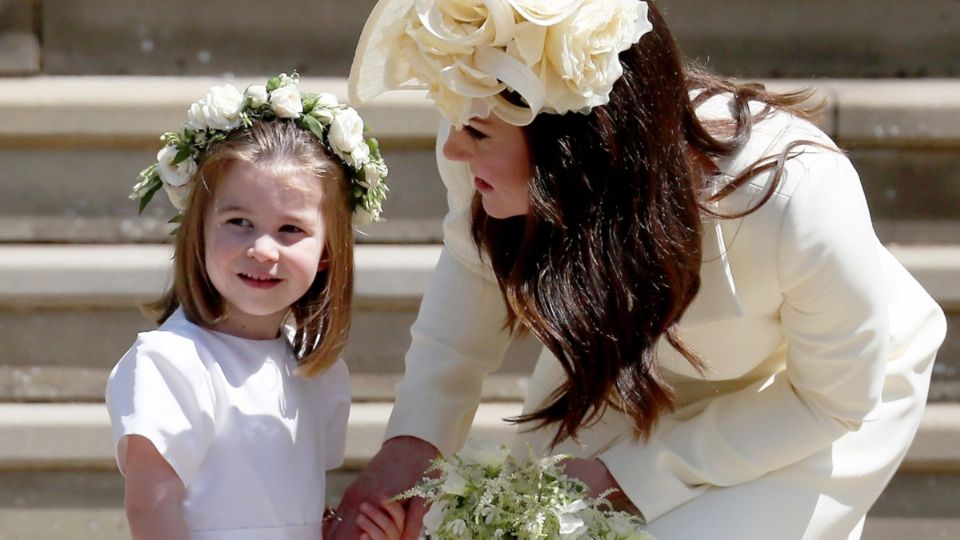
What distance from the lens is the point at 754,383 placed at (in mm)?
2693

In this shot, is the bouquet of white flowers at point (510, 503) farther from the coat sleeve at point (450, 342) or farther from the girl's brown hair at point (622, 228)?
the coat sleeve at point (450, 342)

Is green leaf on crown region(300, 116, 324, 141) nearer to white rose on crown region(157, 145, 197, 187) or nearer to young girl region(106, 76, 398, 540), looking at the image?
young girl region(106, 76, 398, 540)

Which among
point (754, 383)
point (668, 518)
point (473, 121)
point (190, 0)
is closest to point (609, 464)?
point (668, 518)

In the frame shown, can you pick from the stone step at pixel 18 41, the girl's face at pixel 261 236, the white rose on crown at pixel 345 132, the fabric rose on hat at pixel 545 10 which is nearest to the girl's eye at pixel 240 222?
the girl's face at pixel 261 236

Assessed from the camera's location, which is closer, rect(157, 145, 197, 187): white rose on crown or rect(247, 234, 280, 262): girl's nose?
rect(247, 234, 280, 262): girl's nose

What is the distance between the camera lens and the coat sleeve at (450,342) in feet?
9.21

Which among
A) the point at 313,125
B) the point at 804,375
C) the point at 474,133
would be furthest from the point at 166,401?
the point at 804,375

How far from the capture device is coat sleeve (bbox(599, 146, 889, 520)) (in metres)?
2.40

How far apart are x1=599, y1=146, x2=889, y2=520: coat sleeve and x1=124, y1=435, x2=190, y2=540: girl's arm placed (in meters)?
0.79

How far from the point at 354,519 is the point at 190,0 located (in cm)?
173

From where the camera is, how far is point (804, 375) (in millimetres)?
2518

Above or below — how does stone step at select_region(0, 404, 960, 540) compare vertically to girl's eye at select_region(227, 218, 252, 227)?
below

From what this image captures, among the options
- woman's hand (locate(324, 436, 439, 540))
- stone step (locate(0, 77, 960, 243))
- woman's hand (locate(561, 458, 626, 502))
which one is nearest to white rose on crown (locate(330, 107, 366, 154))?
woman's hand (locate(324, 436, 439, 540))

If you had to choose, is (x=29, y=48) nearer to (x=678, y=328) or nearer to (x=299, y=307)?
(x=299, y=307)
